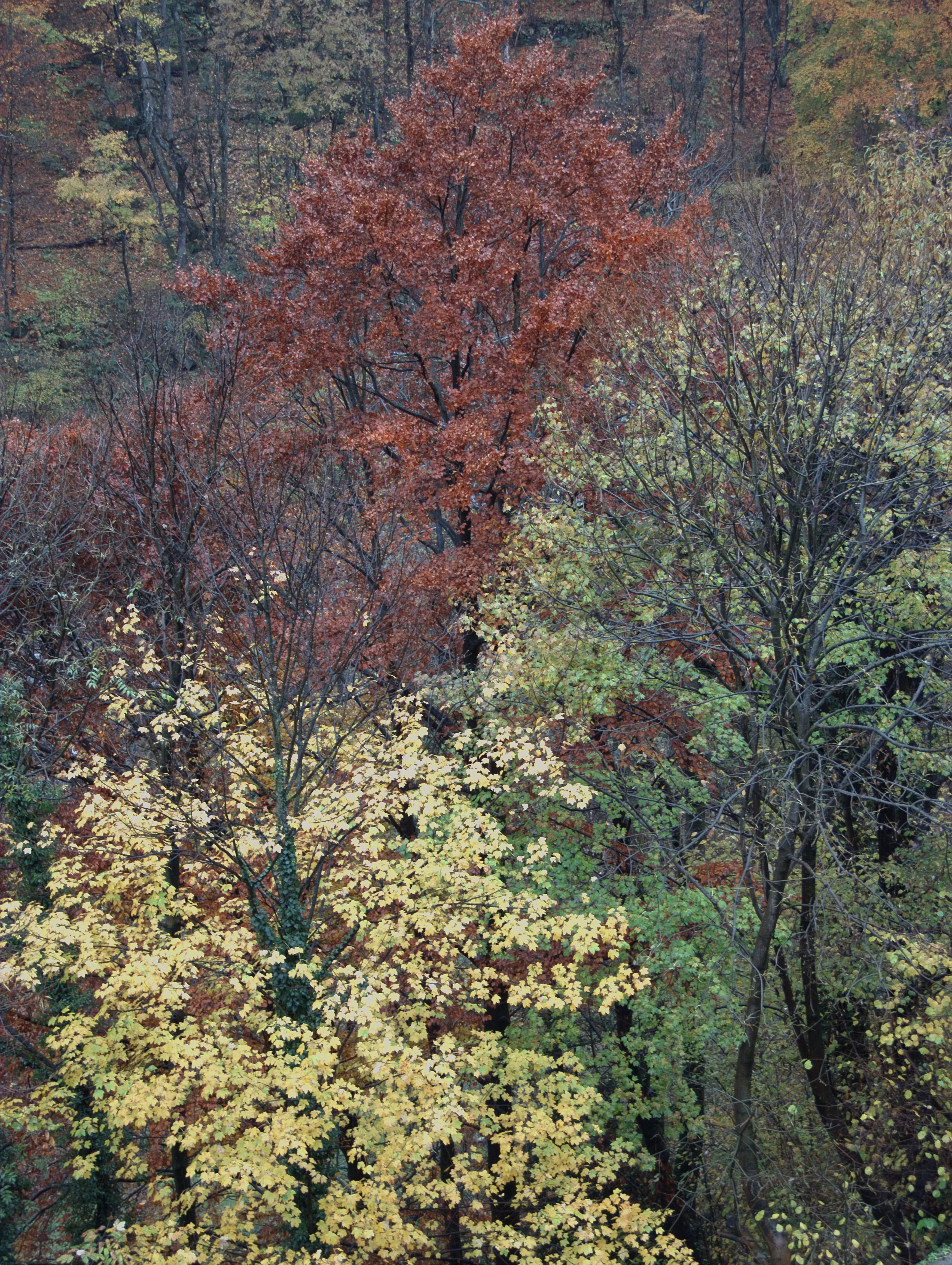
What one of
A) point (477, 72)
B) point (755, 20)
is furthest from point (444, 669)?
point (755, 20)

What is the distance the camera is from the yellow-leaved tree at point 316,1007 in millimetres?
9938

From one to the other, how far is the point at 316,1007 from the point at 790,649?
669 centimetres

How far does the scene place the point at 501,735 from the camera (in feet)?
38.3

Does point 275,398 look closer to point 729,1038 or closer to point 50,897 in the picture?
point 50,897

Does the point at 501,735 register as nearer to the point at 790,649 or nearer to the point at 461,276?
the point at 790,649

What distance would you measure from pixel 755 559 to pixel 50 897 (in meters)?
10.1

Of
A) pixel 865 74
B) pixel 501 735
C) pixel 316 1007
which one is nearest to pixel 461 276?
pixel 501 735

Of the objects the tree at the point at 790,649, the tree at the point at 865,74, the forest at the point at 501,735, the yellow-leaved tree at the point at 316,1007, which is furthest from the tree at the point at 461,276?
the tree at the point at 865,74

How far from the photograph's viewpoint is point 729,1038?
12.5 m

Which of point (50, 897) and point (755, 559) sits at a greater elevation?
point (755, 559)

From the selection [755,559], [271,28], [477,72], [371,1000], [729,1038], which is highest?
[271,28]

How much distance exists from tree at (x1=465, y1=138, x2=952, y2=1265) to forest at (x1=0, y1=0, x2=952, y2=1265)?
12 cm

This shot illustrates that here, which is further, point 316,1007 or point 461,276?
point 461,276

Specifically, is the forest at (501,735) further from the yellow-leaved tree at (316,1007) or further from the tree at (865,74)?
the tree at (865,74)
